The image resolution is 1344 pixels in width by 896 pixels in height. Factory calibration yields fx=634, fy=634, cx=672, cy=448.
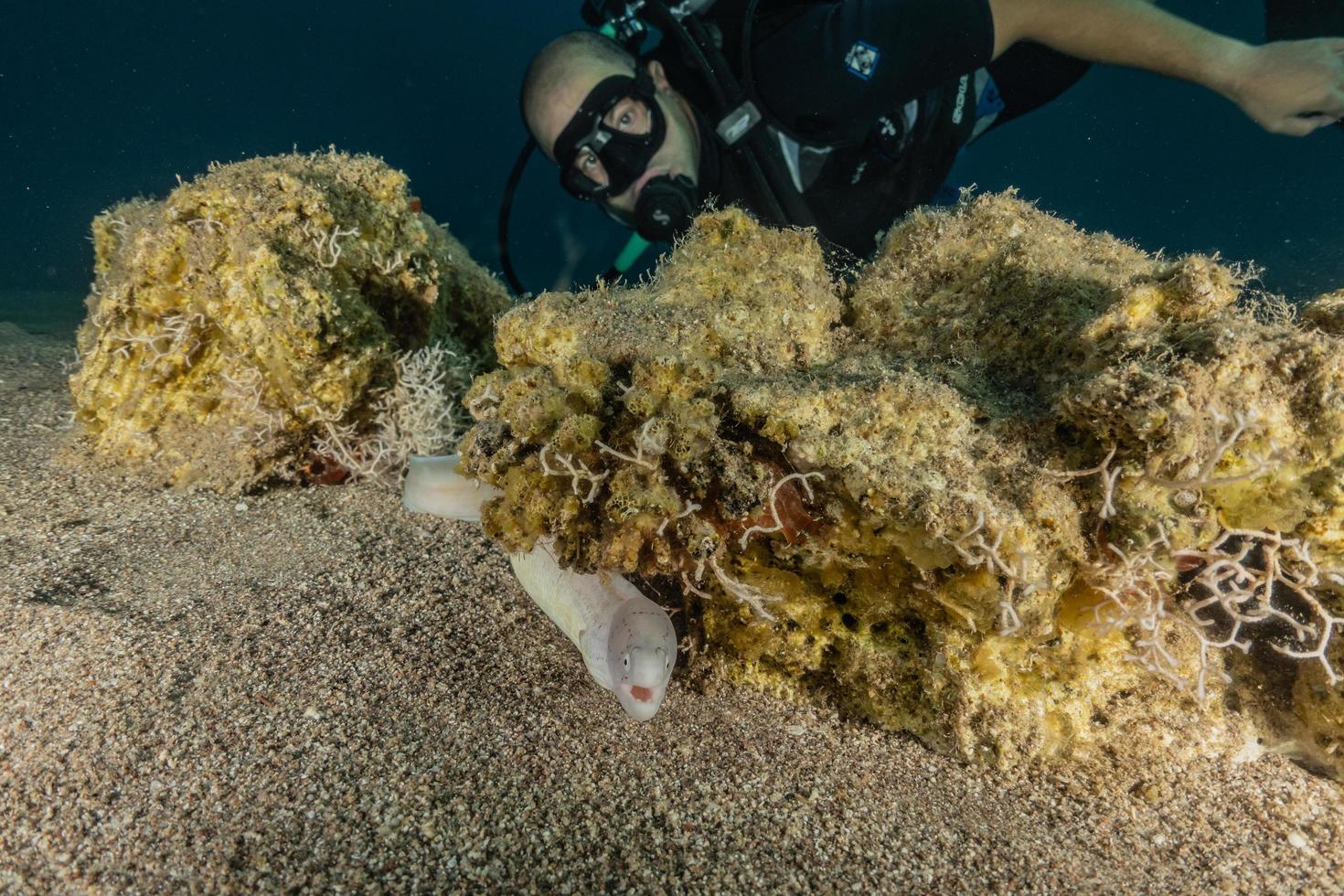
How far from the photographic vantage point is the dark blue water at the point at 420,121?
5278cm

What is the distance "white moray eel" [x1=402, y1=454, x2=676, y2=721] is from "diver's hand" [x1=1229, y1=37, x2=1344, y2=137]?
497 centimetres

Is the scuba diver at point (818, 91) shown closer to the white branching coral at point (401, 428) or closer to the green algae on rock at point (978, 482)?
the white branching coral at point (401, 428)

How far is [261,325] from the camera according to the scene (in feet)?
9.96

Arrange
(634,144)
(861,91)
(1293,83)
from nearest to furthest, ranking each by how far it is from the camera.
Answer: (1293,83) < (861,91) < (634,144)

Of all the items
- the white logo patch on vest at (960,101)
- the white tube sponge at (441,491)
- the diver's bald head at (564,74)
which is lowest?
the white logo patch on vest at (960,101)

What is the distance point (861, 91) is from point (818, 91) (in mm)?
289

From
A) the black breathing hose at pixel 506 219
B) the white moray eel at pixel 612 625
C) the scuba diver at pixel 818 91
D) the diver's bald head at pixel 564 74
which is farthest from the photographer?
the black breathing hose at pixel 506 219

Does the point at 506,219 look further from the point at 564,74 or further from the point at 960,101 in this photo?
the point at 960,101

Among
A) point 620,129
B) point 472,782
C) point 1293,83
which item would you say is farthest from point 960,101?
point 472,782

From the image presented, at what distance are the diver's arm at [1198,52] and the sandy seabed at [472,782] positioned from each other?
13.5 feet

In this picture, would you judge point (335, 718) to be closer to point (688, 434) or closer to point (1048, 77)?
point (688, 434)

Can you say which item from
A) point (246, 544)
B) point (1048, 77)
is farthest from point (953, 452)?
point (1048, 77)

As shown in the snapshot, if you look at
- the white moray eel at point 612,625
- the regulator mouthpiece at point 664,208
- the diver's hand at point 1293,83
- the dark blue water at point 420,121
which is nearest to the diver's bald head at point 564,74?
the regulator mouthpiece at point 664,208

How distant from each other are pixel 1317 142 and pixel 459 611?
74.4 meters
